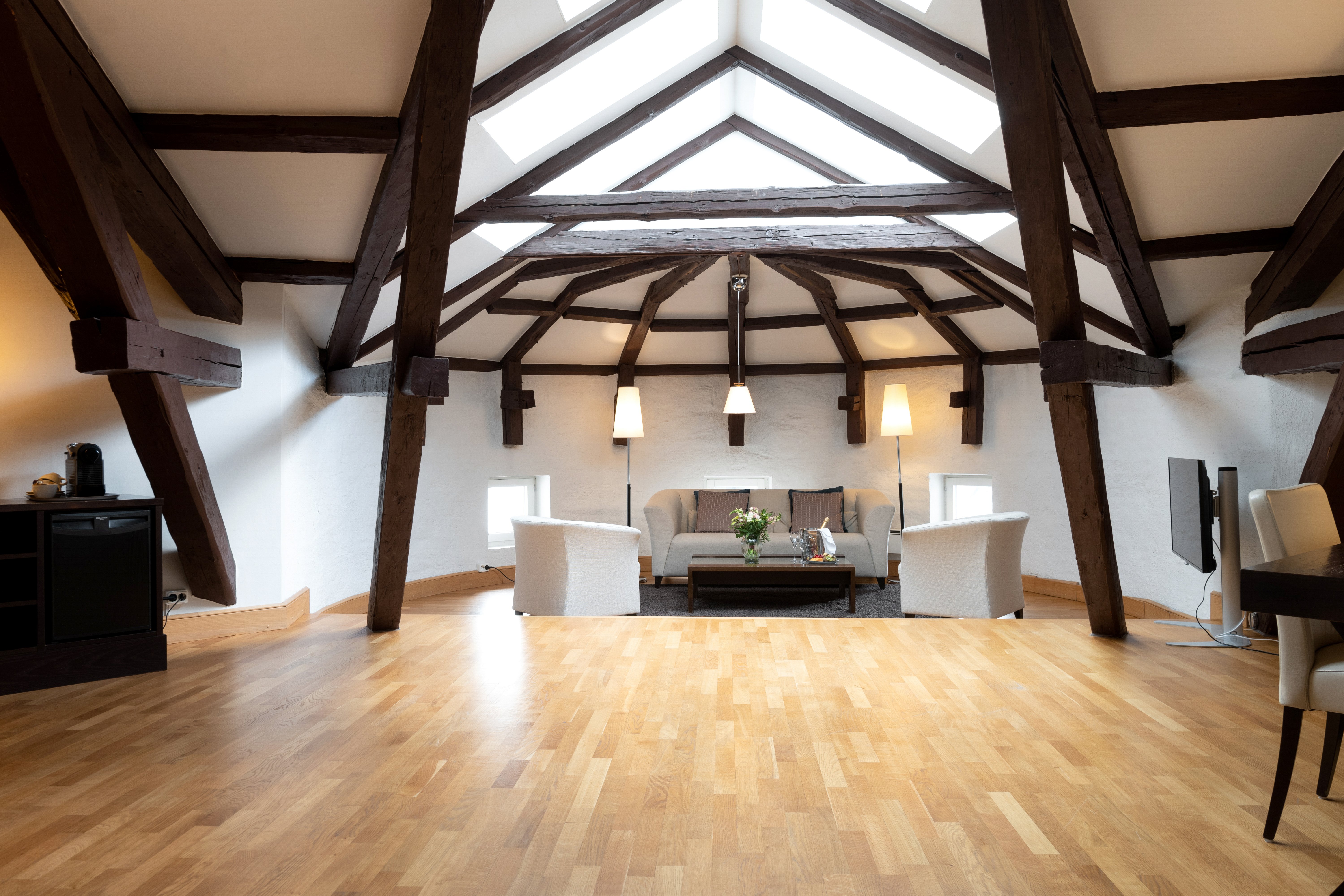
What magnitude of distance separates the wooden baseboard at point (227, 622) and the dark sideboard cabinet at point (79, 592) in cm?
67

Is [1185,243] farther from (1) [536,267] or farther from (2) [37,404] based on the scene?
(2) [37,404]

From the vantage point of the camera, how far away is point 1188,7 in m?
3.17

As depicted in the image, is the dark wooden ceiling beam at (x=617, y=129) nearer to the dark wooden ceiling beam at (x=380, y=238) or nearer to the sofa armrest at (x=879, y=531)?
the dark wooden ceiling beam at (x=380, y=238)

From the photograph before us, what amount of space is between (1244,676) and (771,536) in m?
4.39

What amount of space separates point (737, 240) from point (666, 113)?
0.98 metres

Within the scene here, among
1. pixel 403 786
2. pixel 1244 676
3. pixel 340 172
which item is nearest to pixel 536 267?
pixel 340 172

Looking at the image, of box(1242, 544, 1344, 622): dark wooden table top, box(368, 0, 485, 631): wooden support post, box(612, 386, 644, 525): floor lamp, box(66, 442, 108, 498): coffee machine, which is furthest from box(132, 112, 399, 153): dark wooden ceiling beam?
box(612, 386, 644, 525): floor lamp

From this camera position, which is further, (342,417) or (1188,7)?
(342,417)

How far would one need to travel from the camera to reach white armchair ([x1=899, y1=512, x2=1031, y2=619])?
541 cm

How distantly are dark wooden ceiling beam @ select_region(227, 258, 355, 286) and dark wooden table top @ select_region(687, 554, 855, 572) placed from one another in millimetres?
3531

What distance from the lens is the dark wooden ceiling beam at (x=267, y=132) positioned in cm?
366

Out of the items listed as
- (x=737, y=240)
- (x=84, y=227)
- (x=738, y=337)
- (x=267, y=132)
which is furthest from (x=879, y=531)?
(x=84, y=227)

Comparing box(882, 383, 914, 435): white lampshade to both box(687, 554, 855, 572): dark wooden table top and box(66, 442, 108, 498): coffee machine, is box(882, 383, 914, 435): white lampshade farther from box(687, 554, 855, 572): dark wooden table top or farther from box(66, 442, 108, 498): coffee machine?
box(66, 442, 108, 498): coffee machine

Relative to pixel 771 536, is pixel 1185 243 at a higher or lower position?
higher
